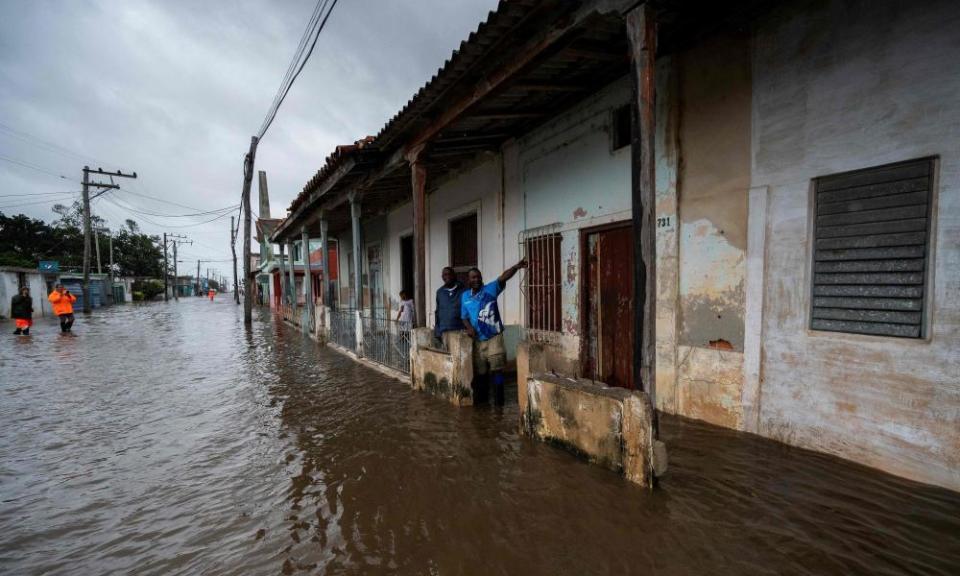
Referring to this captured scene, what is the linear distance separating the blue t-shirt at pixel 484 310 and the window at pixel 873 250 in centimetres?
299

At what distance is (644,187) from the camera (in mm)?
3168

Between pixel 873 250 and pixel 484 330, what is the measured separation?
354 cm

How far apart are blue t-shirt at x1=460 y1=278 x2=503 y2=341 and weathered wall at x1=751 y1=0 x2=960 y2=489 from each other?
8.76 feet

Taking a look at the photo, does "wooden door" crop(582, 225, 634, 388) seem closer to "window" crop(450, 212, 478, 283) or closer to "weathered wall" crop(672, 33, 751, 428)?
"weathered wall" crop(672, 33, 751, 428)

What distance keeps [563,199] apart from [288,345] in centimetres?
A: 833

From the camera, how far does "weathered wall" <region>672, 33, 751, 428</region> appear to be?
3.85 metres

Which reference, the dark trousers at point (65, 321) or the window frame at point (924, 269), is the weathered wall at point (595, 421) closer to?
the window frame at point (924, 269)

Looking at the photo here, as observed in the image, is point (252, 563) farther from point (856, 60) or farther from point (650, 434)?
point (856, 60)

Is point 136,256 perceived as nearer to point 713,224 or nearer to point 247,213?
point 247,213

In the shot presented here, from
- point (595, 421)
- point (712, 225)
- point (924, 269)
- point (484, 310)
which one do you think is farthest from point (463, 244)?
point (924, 269)

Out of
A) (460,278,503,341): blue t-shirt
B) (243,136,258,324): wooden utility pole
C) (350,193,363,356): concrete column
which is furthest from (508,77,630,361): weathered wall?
(243,136,258,324): wooden utility pole

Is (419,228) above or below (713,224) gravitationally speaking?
above

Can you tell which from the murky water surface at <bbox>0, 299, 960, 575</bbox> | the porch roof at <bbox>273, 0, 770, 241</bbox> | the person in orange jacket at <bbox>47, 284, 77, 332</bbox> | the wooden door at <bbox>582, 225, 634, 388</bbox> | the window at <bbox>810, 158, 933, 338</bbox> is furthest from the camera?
the person in orange jacket at <bbox>47, 284, 77, 332</bbox>

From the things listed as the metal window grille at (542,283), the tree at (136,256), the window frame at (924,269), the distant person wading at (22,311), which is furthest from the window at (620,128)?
the tree at (136,256)
